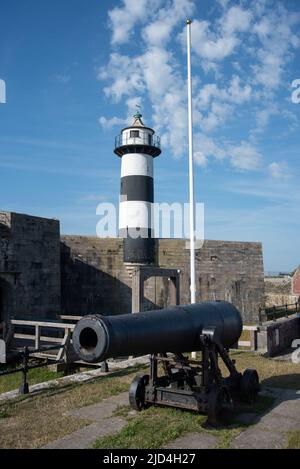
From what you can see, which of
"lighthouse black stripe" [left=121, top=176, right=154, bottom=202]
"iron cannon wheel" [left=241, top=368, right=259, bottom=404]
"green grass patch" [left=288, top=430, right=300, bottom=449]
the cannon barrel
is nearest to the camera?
the cannon barrel

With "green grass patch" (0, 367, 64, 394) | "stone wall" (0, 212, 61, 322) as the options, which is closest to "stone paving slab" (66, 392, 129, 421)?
"green grass patch" (0, 367, 64, 394)

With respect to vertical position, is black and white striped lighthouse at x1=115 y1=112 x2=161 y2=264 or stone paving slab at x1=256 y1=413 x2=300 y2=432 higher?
black and white striped lighthouse at x1=115 y1=112 x2=161 y2=264

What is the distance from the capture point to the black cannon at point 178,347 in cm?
427

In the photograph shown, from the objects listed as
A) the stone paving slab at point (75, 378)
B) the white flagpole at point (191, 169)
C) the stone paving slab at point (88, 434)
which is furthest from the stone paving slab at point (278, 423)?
the white flagpole at point (191, 169)

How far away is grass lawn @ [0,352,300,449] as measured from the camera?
15.2ft

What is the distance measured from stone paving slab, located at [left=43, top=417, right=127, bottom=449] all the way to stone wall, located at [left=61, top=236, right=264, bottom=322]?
12935 millimetres

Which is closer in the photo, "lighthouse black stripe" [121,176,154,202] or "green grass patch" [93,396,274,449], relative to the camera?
"green grass patch" [93,396,274,449]

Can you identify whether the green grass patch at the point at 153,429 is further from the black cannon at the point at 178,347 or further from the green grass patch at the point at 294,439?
the green grass patch at the point at 294,439

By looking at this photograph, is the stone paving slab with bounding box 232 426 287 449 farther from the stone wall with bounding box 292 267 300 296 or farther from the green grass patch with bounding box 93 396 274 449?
the stone wall with bounding box 292 267 300 296

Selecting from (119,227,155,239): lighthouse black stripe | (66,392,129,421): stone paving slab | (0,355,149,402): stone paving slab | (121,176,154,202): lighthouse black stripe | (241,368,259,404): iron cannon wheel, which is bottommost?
(0,355,149,402): stone paving slab

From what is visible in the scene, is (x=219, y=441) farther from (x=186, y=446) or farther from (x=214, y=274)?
(x=214, y=274)

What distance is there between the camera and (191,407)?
17.5 feet

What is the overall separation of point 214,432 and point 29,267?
11138mm
